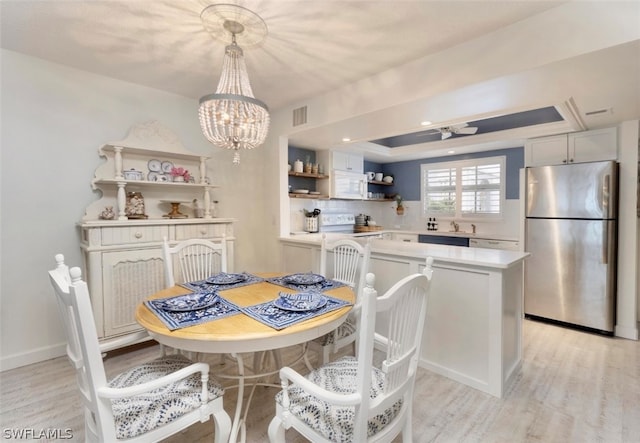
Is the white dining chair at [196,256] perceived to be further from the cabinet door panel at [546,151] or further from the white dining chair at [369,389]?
the cabinet door panel at [546,151]

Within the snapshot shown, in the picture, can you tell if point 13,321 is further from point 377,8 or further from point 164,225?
point 377,8

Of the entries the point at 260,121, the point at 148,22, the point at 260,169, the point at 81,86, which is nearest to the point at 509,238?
the point at 260,169

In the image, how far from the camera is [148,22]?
1982mm

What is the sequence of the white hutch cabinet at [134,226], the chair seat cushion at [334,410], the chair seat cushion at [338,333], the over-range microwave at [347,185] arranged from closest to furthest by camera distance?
1. the chair seat cushion at [334,410]
2. the chair seat cushion at [338,333]
3. the white hutch cabinet at [134,226]
4. the over-range microwave at [347,185]

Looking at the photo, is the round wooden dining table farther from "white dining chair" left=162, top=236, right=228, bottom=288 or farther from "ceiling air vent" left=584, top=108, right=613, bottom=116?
"ceiling air vent" left=584, top=108, right=613, bottom=116

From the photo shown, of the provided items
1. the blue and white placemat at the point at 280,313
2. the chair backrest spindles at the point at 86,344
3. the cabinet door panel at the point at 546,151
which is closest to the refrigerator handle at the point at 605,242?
the cabinet door panel at the point at 546,151

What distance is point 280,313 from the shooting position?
151 centimetres

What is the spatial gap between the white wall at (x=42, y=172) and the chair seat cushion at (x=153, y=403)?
1889 millimetres

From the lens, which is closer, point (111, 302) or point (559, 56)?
point (559, 56)

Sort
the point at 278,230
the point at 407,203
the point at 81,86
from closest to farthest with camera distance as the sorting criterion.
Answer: the point at 81,86 < the point at 278,230 < the point at 407,203

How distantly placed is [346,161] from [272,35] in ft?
9.26

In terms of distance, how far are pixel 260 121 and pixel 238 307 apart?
3.88 feet

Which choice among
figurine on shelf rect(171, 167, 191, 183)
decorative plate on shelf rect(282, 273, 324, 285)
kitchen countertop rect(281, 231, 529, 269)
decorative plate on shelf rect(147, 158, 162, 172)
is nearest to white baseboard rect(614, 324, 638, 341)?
kitchen countertop rect(281, 231, 529, 269)

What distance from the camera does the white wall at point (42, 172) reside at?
244cm
